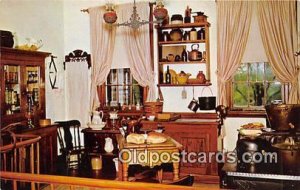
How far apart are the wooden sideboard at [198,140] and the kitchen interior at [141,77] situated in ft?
0.05

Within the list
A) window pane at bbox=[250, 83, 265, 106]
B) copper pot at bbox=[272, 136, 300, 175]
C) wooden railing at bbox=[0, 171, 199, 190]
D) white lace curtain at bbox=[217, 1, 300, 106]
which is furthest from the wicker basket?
wooden railing at bbox=[0, 171, 199, 190]

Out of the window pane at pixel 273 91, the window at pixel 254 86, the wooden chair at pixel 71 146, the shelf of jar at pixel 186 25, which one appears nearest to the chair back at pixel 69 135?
the wooden chair at pixel 71 146

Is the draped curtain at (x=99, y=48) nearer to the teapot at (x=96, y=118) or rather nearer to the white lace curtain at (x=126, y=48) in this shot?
the white lace curtain at (x=126, y=48)

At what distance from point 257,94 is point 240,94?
0.91 ft

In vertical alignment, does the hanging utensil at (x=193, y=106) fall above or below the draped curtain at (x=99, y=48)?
below

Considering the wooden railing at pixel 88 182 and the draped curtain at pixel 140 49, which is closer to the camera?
the wooden railing at pixel 88 182

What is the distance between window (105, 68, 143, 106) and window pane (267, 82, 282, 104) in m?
2.24

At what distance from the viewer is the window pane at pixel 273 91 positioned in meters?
5.66

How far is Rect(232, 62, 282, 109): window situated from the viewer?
5.71m

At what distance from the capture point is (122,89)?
663 centimetres

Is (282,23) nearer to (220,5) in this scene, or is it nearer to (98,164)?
(220,5)

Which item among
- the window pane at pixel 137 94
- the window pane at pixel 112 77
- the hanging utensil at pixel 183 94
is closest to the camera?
the hanging utensil at pixel 183 94

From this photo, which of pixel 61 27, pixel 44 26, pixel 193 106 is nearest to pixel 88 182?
pixel 193 106

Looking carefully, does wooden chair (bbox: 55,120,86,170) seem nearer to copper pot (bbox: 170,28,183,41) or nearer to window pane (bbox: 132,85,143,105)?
window pane (bbox: 132,85,143,105)
